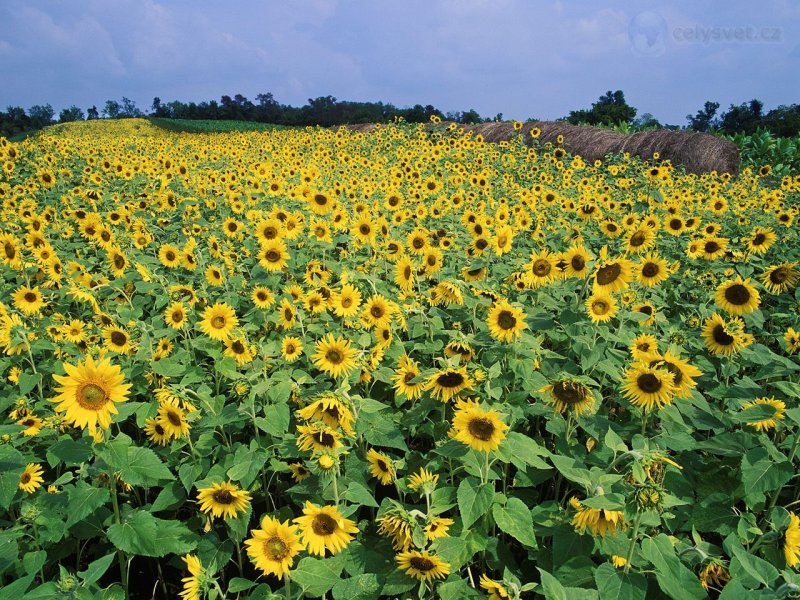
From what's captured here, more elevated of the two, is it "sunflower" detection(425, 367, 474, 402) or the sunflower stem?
"sunflower" detection(425, 367, 474, 402)

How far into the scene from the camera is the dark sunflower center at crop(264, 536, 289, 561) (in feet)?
6.48

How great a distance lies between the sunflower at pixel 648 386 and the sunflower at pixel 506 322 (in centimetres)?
66

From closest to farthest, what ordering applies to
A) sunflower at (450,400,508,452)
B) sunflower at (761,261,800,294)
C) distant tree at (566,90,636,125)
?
sunflower at (450,400,508,452)
sunflower at (761,261,800,294)
distant tree at (566,90,636,125)

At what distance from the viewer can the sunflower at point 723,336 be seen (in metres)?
3.22

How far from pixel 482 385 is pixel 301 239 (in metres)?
4.17

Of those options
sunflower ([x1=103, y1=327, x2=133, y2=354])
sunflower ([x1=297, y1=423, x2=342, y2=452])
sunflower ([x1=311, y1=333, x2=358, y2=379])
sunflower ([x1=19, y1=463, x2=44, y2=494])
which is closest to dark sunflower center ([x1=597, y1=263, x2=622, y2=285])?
sunflower ([x1=311, y1=333, x2=358, y2=379])

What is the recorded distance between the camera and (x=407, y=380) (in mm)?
2963

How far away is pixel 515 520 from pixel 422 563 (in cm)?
50

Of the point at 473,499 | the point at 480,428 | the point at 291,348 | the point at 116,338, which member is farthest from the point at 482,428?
the point at 116,338

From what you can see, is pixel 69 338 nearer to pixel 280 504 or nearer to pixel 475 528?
pixel 280 504

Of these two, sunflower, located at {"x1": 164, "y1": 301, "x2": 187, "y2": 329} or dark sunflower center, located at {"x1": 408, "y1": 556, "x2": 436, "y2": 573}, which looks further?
sunflower, located at {"x1": 164, "y1": 301, "x2": 187, "y2": 329}

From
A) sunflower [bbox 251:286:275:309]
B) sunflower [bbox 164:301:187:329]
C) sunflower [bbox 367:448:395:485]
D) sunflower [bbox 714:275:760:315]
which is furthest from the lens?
sunflower [bbox 251:286:275:309]

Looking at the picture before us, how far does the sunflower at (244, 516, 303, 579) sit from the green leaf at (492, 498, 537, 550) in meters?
0.88

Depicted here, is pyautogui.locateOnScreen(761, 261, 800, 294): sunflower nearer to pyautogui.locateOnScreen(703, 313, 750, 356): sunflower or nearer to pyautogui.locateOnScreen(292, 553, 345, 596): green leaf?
pyautogui.locateOnScreen(703, 313, 750, 356): sunflower
